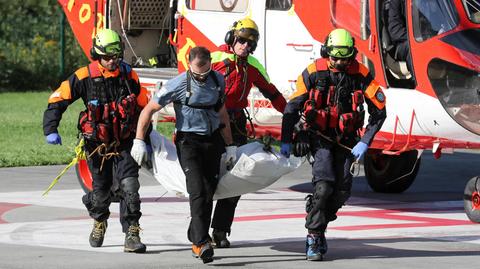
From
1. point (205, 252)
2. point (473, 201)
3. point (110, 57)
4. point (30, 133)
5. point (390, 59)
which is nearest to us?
point (205, 252)

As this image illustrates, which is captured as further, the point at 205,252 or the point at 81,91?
the point at 81,91

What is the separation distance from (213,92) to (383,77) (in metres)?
3.25

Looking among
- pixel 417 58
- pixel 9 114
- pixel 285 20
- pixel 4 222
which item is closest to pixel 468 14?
pixel 417 58

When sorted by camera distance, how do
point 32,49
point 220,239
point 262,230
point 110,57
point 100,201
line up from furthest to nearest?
point 32,49 → point 262,230 → point 220,239 → point 100,201 → point 110,57

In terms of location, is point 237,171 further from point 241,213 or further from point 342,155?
point 241,213

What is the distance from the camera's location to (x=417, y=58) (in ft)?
43.1

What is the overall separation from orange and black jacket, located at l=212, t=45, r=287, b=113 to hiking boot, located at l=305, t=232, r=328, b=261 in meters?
1.44

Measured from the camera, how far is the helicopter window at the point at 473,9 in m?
A: 13.0

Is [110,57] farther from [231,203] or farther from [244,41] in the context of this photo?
[231,203]

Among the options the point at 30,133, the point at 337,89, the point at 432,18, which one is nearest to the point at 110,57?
the point at 337,89

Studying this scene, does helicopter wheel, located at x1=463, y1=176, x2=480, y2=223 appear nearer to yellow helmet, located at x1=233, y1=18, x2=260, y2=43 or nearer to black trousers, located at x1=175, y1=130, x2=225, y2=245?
yellow helmet, located at x1=233, y1=18, x2=260, y2=43

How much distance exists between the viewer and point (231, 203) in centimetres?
1131

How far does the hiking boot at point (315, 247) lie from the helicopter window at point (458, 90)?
9.47 feet

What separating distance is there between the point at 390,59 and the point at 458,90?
1089 mm
